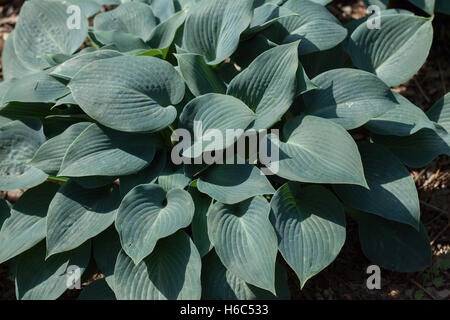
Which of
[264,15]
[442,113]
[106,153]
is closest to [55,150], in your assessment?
[106,153]

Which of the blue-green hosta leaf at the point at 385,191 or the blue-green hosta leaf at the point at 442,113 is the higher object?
the blue-green hosta leaf at the point at 442,113

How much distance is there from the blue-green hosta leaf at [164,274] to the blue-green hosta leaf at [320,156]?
21.3 inches

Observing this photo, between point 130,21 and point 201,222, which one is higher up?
point 130,21

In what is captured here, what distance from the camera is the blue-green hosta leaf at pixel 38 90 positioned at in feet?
7.83

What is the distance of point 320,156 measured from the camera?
2.07 meters

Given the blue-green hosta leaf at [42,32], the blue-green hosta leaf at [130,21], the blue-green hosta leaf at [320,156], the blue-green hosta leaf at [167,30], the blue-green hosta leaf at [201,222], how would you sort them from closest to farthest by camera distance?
the blue-green hosta leaf at [320,156], the blue-green hosta leaf at [201,222], the blue-green hosta leaf at [167,30], the blue-green hosta leaf at [130,21], the blue-green hosta leaf at [42,32]

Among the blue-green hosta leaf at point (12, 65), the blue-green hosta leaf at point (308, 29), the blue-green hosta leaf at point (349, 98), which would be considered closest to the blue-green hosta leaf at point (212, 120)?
the blue-green hosta leaf at point (349, 98)

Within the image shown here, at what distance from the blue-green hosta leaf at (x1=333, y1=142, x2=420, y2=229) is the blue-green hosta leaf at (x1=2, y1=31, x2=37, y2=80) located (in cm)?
190

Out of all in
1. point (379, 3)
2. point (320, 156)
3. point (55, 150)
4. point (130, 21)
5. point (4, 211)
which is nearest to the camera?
point (320, 156)

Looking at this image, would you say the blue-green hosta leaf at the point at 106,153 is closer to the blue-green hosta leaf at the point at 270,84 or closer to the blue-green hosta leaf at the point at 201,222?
the blue-green hosta leaf at the point at 201,222

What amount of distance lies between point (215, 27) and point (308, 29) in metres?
0.48

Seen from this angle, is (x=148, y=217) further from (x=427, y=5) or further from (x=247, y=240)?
(x=427, y=5)
